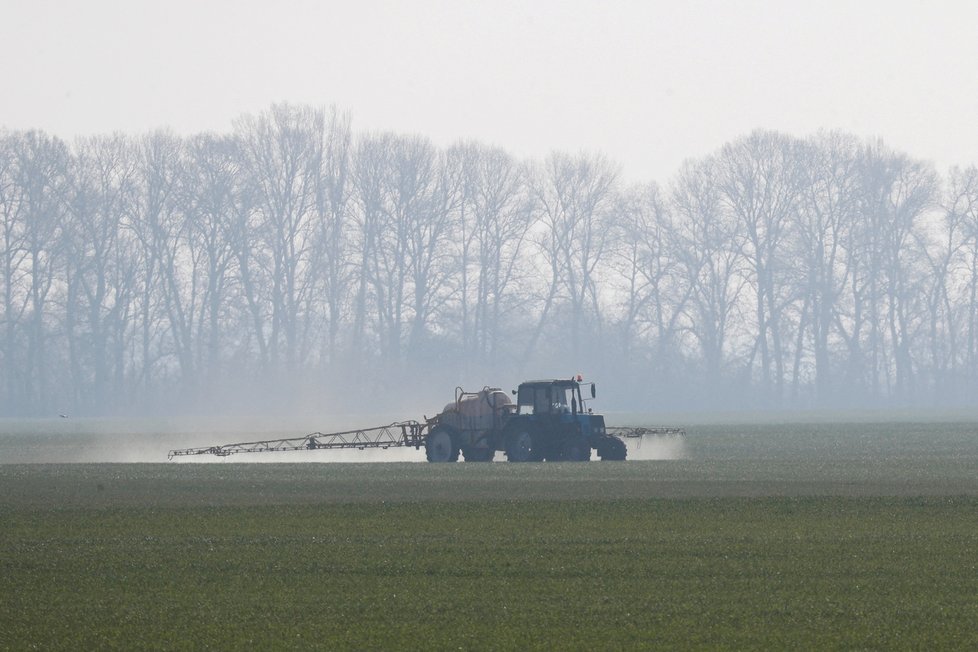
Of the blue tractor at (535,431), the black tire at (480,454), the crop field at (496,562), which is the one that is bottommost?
the crop field at (496,562)

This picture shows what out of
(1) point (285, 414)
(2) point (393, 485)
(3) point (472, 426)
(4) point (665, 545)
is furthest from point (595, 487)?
(1) point (285, 414)

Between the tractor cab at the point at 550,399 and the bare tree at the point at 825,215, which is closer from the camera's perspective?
the tractor cab at the point at 550,399

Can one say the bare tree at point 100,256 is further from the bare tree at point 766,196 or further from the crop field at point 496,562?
the crop field at point 496,562

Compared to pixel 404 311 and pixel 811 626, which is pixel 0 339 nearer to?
pixel 404 311

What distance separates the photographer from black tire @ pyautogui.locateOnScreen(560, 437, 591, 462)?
143 feet

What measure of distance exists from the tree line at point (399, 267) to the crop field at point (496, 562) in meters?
70.5

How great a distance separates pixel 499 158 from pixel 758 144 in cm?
1727

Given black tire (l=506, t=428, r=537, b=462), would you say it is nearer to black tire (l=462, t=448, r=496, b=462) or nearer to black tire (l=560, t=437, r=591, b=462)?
black tire (l=560, t=437, r=591, b=462)

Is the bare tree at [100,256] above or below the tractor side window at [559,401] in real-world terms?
above

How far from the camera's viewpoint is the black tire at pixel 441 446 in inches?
1775

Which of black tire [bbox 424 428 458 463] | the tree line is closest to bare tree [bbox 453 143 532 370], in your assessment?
the tree line

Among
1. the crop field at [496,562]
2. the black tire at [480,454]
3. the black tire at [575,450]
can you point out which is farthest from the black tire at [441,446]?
the crop field at [496,562]

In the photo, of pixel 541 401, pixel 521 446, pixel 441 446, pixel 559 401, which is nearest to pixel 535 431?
pixel 521 446

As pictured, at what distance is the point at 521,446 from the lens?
43781 mm
